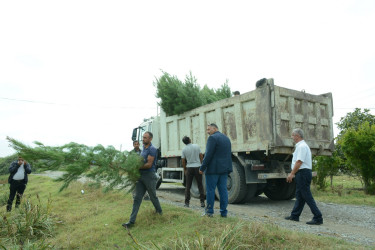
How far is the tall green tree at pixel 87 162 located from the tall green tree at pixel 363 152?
806 centimetres

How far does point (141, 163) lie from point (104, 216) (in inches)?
77.9

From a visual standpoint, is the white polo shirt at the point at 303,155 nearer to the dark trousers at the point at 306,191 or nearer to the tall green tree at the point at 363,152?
the dark trousers at the point at 306,191

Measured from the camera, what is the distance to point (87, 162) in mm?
4746

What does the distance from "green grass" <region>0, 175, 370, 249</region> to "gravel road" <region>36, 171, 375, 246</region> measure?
900 mm

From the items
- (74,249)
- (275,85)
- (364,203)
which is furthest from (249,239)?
(364,203)

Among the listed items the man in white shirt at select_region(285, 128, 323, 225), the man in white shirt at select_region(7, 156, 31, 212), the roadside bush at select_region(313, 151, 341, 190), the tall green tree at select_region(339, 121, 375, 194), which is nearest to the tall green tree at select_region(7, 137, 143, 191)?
the man in white shirt at select_region(285, 128, 323, 225)

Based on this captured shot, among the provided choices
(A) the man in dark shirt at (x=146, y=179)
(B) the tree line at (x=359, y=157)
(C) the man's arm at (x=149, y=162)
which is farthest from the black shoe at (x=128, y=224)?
(B) the tree line at (x=359, y=157)

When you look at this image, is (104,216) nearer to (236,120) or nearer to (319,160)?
(236,120)

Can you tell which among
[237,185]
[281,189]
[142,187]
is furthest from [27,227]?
[281,189]

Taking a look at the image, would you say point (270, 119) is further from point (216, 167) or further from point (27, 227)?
point (27, 227)

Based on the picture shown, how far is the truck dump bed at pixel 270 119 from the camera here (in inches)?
272

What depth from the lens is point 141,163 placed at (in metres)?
5.22

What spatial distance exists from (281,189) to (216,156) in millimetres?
4313

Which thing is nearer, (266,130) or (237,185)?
(266,130)
